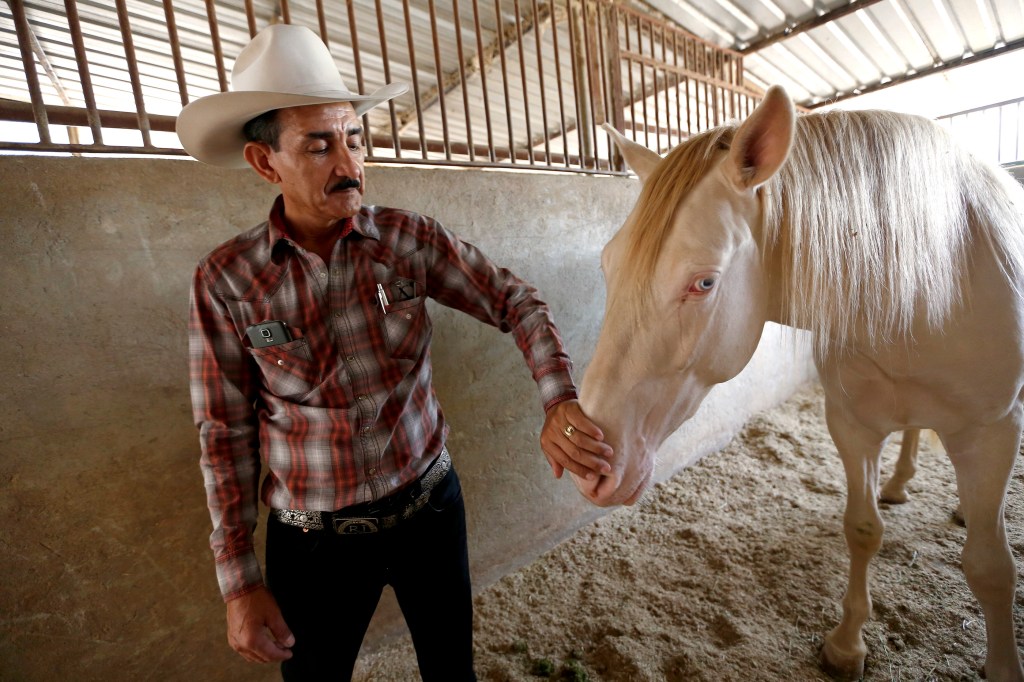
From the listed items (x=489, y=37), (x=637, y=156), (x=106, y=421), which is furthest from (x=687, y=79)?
(x=106, y=421)

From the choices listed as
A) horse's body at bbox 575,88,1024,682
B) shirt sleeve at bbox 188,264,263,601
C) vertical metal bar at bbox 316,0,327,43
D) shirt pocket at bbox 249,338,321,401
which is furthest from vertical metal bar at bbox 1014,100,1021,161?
shirt sleeve at bbox 188,264,263,601

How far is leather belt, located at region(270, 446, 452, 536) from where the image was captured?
1183 millimetres

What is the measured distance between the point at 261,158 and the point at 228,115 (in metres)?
0.12

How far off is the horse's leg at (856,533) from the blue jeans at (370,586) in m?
1.34

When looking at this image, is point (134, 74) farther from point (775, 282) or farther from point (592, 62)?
point (592, 62)

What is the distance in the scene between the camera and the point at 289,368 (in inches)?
45.9

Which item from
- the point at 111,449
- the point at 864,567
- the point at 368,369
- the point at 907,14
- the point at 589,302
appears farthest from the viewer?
the point at 907,14

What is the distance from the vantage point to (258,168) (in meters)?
1.25

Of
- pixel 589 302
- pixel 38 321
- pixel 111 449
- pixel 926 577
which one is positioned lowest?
pixel 926 577

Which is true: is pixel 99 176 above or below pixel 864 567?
above

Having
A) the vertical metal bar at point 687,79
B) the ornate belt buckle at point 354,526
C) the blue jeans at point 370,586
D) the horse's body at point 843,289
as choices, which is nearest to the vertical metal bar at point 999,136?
the vertical metal bar at point 687,79

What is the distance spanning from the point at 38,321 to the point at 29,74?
70 centimetres

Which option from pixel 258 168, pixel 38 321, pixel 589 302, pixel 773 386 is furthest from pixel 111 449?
pixel 773 386

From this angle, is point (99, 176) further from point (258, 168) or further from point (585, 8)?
point (585, 8)
